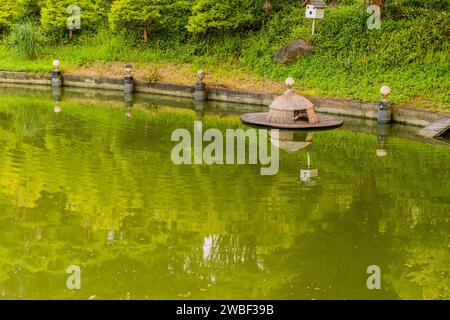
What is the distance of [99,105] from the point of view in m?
20.9

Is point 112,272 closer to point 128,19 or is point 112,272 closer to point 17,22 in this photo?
point 128,19

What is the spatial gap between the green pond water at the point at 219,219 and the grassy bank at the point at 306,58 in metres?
3.44

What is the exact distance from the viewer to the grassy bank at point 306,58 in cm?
1967

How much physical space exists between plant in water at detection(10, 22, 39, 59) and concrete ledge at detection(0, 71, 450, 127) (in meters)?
1.44

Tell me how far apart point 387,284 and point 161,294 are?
8.70 feet

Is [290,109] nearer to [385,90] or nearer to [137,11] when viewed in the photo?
[385,90]

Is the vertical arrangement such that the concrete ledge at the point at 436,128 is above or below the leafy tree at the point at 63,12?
below

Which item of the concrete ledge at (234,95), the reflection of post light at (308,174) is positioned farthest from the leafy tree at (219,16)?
the reflection of post light at (308,174)

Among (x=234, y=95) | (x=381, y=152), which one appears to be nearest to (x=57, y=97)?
(x=234, y=95)

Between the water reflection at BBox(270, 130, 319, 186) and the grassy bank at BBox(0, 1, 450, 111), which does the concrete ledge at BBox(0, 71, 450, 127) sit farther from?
the water reflection at BBox(270, 130, 319, 186)

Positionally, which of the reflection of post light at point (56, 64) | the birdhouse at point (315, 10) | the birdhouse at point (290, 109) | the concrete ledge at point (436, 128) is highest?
the birdhouse at point (315, 10)

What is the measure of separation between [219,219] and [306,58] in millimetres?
12933

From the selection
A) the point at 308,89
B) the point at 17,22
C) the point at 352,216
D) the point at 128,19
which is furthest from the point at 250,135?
the point at 17,22

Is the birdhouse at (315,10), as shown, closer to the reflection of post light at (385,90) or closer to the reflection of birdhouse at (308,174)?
the reflection of post light at (385,90)
